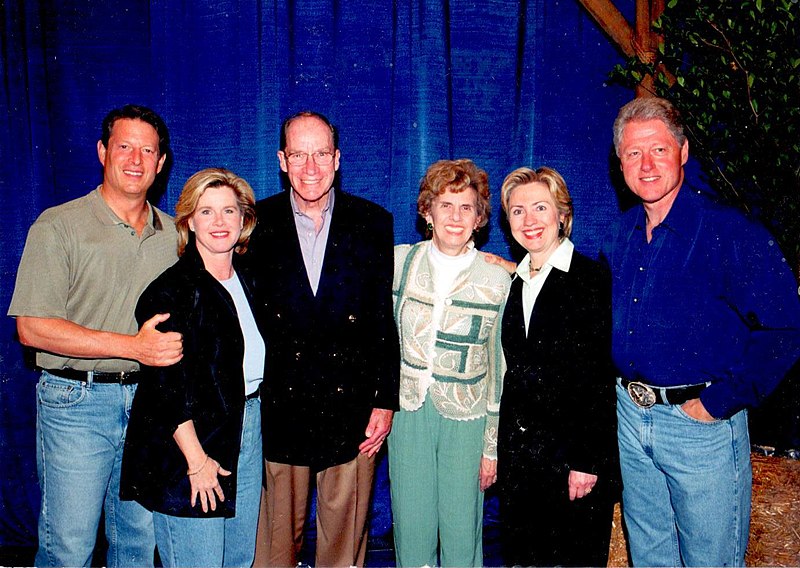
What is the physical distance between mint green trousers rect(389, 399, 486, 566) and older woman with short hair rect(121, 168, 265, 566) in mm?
534

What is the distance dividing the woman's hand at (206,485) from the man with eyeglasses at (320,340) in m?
0.40

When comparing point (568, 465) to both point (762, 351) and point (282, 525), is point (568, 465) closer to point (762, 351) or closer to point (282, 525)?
point (762, 351)

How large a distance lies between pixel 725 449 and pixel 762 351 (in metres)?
0.32

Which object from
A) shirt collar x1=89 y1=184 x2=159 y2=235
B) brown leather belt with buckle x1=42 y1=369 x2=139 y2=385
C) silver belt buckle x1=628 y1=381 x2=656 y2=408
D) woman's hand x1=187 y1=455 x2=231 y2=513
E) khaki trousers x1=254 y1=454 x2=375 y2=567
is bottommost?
khaki trousers x1=254 y1=454 x2=375 y2=567

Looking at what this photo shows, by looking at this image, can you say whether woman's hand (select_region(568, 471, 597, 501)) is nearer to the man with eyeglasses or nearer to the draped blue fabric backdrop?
the man with eyeglasses

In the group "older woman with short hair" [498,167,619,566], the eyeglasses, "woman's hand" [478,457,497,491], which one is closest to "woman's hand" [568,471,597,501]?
"older woman with short hair" [498,167,619,566]

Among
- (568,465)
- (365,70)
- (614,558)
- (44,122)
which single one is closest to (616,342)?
(568,465)

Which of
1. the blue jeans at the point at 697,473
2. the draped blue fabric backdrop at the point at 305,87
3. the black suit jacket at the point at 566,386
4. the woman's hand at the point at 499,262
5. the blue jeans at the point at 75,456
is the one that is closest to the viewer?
the blue jeans at the point at 697,473

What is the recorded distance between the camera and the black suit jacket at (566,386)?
1866mm

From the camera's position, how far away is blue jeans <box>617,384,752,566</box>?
175cm

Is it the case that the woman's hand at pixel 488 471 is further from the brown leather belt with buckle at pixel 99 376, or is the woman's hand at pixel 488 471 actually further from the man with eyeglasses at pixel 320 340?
the brown leather belt with buckle at pixel 99 376

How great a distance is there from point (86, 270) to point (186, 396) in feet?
2.25

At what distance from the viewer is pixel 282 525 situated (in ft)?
7.22

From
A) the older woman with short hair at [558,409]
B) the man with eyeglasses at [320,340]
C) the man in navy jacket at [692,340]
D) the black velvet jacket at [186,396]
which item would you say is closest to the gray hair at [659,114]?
the man in navy jacket at [692,340]
